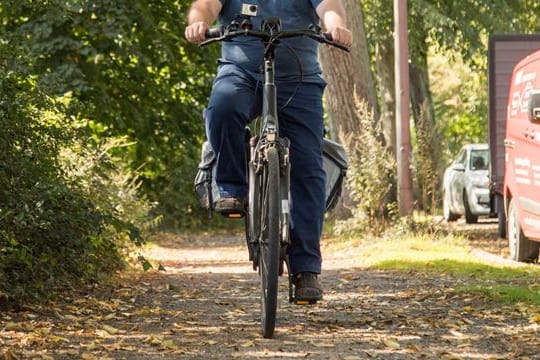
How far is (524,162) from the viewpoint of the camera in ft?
42.3

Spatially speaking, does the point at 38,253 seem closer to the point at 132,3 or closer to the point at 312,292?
the point at 312,292

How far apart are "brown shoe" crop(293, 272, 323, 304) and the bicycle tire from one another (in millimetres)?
470

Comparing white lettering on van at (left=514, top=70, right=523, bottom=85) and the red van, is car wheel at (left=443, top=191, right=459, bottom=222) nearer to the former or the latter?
the red van

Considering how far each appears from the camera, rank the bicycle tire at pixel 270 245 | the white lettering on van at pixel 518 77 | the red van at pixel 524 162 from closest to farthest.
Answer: the bicycle tire at pixel 270 245 < the red van at pixel 524 162 < the white lettering on van at pixel 518 77

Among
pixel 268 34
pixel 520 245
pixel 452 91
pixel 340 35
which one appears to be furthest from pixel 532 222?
pixel 452 91

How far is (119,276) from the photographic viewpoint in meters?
11.1

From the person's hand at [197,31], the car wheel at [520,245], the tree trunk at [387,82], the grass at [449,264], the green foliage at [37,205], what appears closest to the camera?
the person's hand at [197,31]

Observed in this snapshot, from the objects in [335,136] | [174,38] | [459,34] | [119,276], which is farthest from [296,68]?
[459,34]

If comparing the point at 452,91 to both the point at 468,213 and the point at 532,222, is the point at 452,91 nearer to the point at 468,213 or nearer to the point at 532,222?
the point at 468,213

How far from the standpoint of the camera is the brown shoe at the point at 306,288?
702 centimetres

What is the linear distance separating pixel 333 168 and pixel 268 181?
1057 millimetres

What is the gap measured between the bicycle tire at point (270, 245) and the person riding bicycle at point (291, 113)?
435mm

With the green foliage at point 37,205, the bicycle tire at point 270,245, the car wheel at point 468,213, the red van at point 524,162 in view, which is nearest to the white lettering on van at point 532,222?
the red van at point 524,162

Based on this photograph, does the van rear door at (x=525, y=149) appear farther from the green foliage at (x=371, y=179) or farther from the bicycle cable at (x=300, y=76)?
the bicycle cable at (x=300, y=76)
